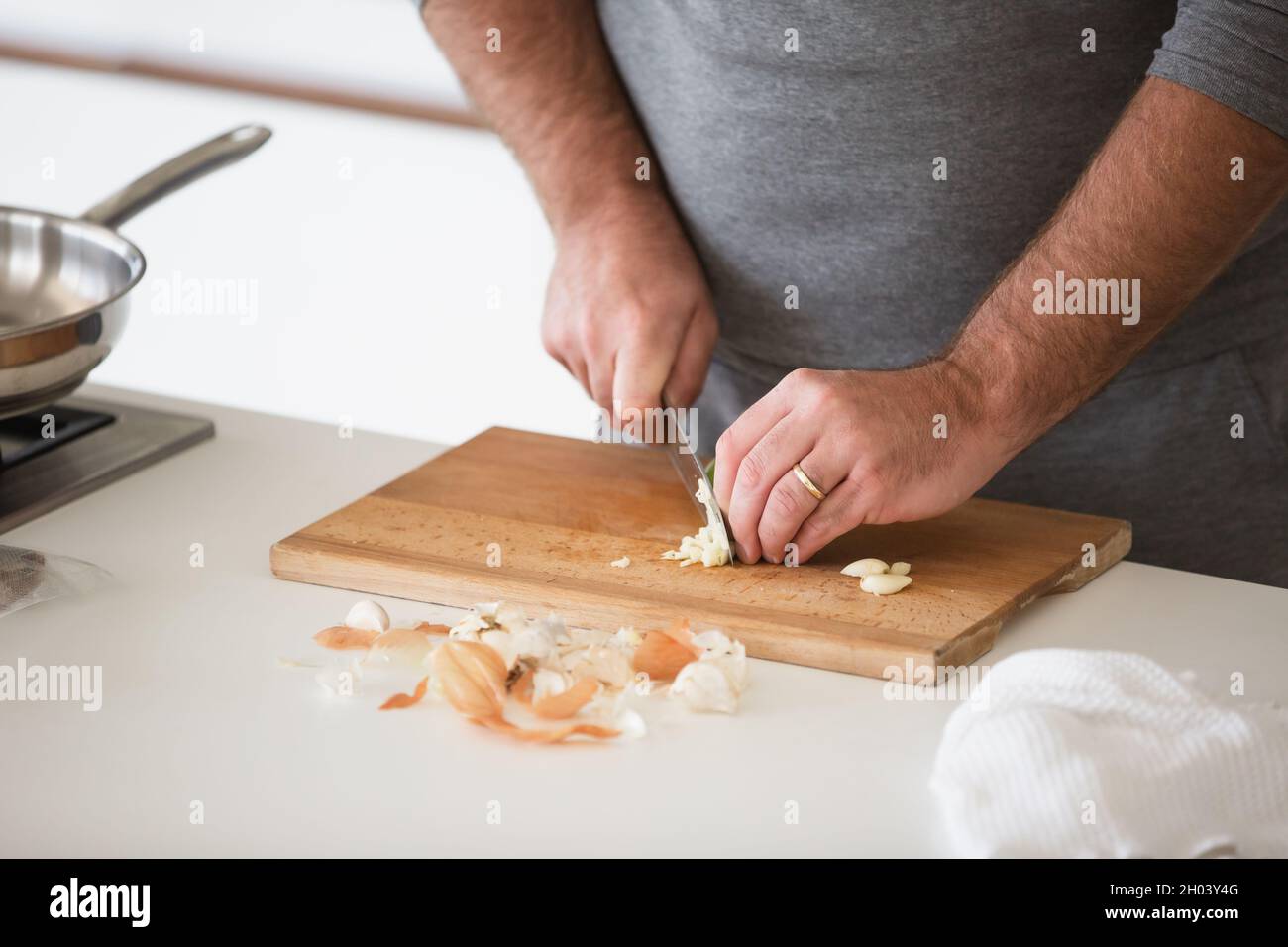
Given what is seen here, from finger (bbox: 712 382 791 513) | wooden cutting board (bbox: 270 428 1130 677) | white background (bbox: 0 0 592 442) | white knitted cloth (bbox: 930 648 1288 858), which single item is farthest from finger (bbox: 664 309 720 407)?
white background (bbox: 0 0 592 442)

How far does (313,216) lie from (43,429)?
203cm

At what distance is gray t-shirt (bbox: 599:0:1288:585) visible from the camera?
4.10 ft

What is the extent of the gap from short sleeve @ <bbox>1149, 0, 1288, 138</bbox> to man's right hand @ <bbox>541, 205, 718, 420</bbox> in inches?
19.2

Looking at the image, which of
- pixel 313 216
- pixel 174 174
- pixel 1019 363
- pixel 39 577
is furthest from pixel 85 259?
pixel 313 216

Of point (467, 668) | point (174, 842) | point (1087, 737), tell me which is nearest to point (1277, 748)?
point (1087, 737)

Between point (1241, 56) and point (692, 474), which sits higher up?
point (1241, 56)

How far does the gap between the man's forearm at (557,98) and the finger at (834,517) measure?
486 millimetres

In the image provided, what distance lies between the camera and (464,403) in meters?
3.15

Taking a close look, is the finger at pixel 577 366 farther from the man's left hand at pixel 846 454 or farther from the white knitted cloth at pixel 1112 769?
the white knitted cloth at pixel 1112 769

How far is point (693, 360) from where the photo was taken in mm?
1361

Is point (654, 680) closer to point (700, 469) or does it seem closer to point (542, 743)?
point (542, 743)

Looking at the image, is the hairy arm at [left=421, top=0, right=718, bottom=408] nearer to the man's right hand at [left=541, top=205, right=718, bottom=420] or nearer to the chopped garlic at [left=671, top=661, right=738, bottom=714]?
the man's right hand at [left=541, top=205, right=718, bottom=420]

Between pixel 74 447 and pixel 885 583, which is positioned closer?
pixel 885 583

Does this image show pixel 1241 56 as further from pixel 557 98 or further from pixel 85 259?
pixel 85 259
